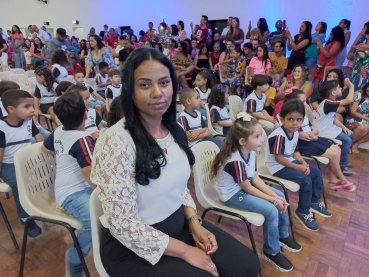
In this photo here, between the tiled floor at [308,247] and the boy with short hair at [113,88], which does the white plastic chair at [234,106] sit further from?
the boy with short hair at [113,88]

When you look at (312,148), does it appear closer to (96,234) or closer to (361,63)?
(96,234)

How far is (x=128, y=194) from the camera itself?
95 cm

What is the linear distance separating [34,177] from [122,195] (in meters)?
0.90

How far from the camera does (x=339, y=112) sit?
11.3 feet

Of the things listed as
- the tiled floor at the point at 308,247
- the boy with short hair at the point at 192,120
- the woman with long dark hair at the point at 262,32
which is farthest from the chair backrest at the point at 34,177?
the woman with long dark hair at the point at 262,32

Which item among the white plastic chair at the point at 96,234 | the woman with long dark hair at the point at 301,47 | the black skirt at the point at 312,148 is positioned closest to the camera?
the white plastic chair at the point at 96,234

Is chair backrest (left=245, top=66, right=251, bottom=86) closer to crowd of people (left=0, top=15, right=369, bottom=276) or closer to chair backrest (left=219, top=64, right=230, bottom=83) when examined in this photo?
chair backrest (left=219, top=64, right=230, bottom=83)

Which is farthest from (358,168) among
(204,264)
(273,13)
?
A: (273,13)

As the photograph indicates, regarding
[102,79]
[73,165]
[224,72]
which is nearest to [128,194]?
[73,165]

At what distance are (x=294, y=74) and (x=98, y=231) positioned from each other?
3123 mm

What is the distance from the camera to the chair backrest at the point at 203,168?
5.41 feet

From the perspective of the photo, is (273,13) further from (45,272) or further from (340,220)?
(45,272)

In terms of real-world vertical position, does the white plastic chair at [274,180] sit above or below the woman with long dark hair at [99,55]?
below

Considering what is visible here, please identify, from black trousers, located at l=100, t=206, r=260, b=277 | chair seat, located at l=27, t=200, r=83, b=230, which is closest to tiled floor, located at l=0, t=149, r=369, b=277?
chair seat, located at l=27, t=200, r=83, b=230
